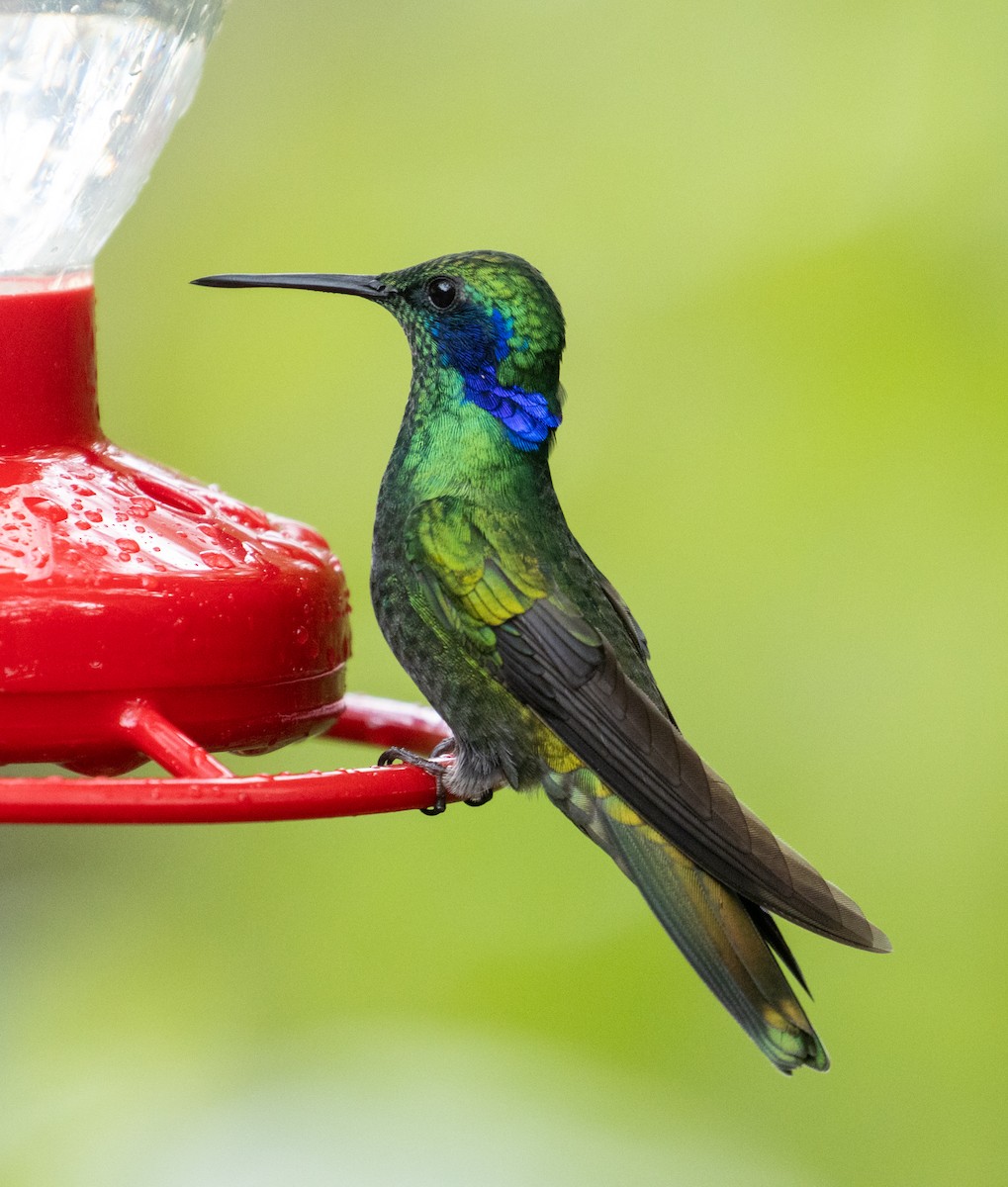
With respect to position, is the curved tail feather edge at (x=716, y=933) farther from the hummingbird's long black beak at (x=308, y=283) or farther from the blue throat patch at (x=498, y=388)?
the hummingbird's long black beak at (x=308, y=283)

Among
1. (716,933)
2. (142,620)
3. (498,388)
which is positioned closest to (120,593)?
(142,620)

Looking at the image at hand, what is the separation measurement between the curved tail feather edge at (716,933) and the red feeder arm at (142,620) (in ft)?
1.59

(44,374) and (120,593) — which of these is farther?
(44,374)

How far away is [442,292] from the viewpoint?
9.55ft

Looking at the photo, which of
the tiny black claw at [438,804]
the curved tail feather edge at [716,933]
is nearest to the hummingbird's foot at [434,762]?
the tiny black claw at [438,804]

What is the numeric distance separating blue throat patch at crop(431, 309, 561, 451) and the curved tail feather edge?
62cm

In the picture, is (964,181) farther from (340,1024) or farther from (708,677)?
(340,1024)

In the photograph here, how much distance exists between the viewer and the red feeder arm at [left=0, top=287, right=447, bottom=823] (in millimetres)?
2209

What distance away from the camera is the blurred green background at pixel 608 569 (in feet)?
14.3

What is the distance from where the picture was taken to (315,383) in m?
5.28

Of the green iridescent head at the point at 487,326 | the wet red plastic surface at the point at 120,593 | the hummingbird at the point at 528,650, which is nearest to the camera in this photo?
the wet red plastic surface at the point at 120,593

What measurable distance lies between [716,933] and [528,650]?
55cm

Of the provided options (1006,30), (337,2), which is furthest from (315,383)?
(1006,30)

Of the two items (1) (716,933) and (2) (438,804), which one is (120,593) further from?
(1) (716,933)
